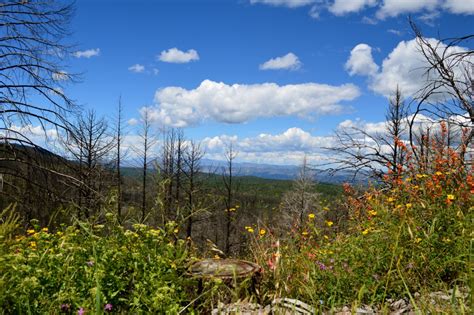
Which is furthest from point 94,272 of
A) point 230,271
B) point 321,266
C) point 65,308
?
point 321,266

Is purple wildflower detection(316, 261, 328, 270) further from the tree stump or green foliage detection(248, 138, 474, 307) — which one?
the tree stump

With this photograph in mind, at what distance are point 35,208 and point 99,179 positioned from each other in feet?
42.2

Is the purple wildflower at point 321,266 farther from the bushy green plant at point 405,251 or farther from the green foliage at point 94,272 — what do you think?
the green foliage at point 94,272

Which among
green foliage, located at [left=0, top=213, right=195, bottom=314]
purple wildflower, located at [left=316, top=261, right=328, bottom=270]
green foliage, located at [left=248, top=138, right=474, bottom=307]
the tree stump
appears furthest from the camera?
the tree stump

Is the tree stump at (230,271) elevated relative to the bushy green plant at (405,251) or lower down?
lower down

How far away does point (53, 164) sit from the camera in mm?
7723

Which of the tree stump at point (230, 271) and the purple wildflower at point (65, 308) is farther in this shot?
the tree stump at point (230, 271)

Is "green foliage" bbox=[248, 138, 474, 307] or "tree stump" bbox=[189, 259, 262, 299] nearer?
"green foliage" bbox=[248, 138, 474, 307]

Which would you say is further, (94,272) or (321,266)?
(321,266)

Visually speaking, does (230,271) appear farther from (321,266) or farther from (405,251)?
(405,251)

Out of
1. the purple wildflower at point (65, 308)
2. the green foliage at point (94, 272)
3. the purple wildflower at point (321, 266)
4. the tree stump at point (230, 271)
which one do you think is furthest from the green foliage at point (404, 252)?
the purple wildflower at point (65, 308)

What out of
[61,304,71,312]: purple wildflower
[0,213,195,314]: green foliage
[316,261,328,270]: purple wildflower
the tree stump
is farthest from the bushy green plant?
[61,304,71,312]: purple wildflower

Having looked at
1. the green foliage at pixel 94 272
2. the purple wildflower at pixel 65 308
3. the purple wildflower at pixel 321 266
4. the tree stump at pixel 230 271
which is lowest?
the tree stump at pixel 230 271

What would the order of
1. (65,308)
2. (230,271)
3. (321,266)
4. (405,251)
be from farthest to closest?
(230,271)
(321,266)
(405,251)
(65,308)
